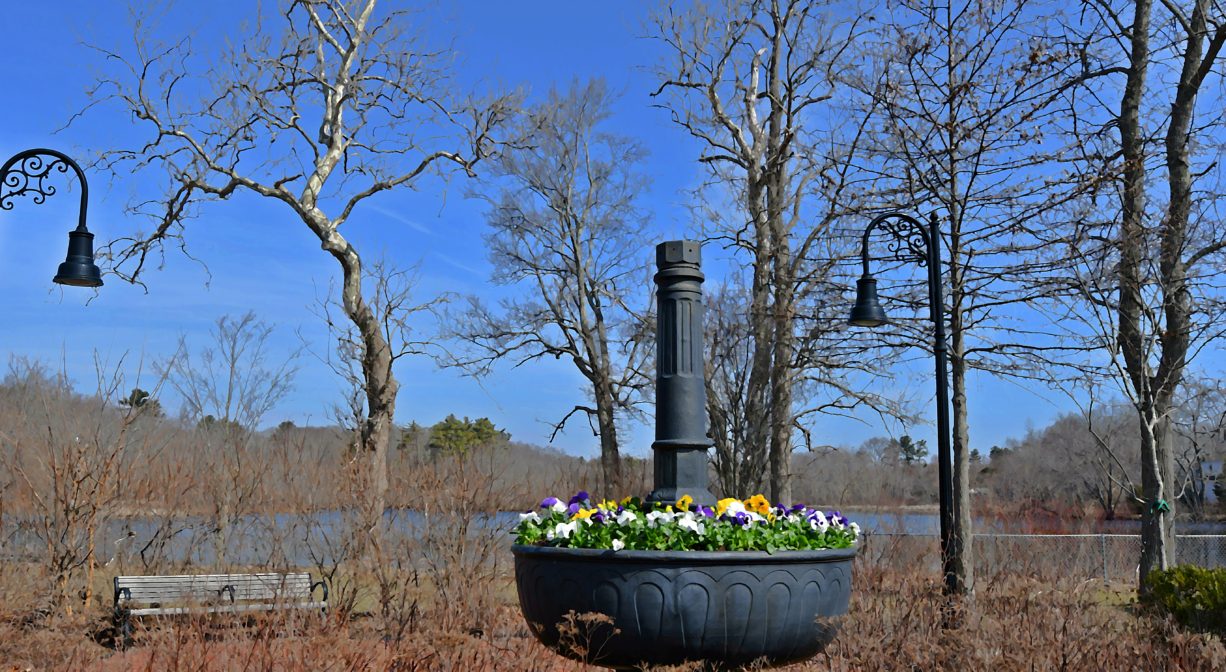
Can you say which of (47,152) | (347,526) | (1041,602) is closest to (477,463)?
(347,526)

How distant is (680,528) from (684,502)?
0.73 metres

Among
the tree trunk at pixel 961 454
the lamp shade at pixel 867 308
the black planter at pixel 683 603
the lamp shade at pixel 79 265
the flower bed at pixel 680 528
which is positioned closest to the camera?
the black planter at pixel 683 603

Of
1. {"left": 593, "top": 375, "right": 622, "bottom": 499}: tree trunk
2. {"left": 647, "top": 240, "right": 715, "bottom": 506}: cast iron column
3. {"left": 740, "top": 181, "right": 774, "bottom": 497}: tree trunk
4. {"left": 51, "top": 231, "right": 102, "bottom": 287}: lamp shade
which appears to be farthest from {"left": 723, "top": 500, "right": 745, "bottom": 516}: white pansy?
{"left": 593, "top": 375, "right": 622, "bottom": 499}: tree trunk

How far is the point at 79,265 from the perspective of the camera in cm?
767

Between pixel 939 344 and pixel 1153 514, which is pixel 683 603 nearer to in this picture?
pixel 939 344

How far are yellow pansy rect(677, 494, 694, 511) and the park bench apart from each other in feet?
13.1

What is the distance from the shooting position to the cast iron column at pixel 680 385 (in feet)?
20.5

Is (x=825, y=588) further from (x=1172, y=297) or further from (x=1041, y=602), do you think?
(x=1172, y=297)

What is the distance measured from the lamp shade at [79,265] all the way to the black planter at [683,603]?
15.6ft

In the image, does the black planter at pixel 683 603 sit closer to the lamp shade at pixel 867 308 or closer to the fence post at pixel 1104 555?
the lamp shade at pixel 867 308

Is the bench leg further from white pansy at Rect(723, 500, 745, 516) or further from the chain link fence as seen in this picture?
the chain link fence

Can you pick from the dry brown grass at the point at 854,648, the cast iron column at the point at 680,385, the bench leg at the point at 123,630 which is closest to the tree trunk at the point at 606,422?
the bench leg at the point at 123,630

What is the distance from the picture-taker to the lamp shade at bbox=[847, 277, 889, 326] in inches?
348

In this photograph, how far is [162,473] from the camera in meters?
11.7
